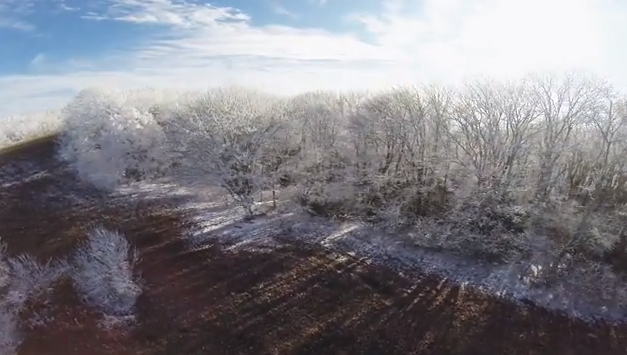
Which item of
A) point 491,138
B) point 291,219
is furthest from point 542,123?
point 291,219

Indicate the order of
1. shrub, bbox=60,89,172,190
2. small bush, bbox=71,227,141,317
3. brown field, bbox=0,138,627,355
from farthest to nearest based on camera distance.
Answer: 1. shrub, bbox=60,89,172,190
2. small bush, bbox=71,227,141,317
3. brown field, bbox=0,138,627,355

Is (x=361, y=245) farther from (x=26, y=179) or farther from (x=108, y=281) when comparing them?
(x=26, y=179)

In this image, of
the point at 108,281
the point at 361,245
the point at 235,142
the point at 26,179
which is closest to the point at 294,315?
the point at 361,245

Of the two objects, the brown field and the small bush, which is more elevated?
the small bush

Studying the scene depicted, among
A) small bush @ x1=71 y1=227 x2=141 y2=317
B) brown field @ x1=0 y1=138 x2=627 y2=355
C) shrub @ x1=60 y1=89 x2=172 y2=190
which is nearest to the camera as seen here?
brown field @ x1=0 y1=138 x2=627 y2=355

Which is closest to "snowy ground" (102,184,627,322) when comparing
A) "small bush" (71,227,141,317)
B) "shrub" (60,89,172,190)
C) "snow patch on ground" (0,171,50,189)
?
"shrub" (60,89,172,190)

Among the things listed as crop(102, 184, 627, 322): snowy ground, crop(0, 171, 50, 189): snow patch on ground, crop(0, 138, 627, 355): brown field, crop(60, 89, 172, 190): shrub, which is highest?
crop(60, 89, 172, 190): shrub

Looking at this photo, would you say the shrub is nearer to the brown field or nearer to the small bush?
the brown field
